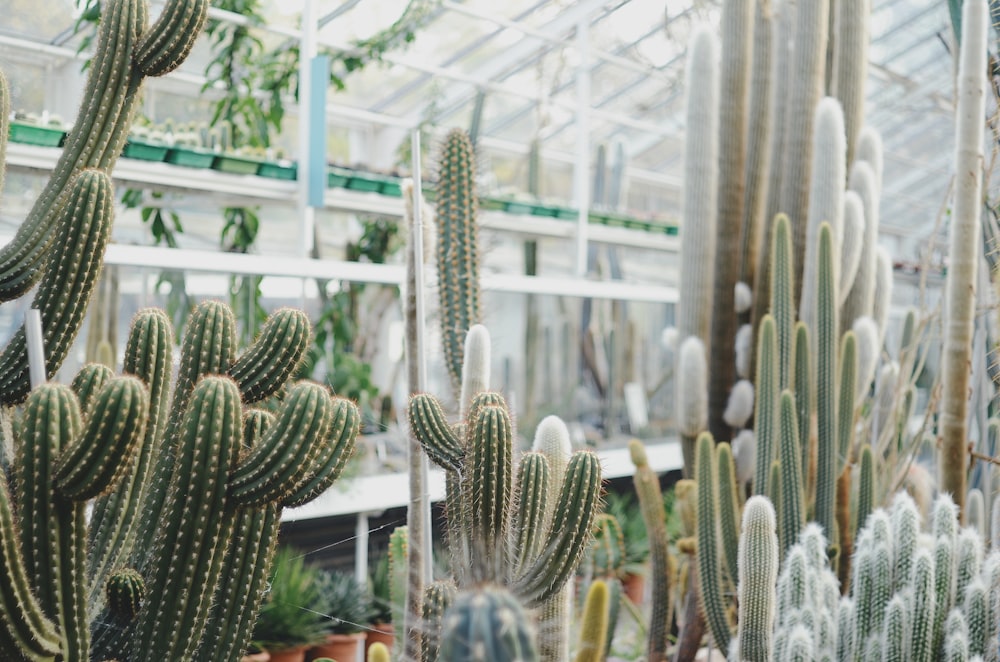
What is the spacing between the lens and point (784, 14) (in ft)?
15.3

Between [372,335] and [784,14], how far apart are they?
13.0ft

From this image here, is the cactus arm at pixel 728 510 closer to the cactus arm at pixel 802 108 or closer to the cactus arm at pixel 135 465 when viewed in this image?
the cactus arm at pixel 802 108

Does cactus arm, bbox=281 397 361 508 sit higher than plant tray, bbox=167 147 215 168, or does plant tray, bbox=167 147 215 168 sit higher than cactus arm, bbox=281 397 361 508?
plant tray, bbox=167 147 215 168

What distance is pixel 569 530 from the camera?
2.14 meters

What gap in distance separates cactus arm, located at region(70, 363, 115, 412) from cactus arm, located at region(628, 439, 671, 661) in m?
2.12

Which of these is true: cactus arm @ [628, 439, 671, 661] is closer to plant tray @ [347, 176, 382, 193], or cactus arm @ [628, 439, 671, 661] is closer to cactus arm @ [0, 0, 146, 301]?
cactus arm @ [0, 0, 146, 301]

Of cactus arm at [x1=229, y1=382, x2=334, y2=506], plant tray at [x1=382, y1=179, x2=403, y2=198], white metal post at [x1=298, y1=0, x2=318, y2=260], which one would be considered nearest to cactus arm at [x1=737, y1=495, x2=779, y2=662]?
cactus arm at [x1=229, y1=382, x2=334, y2=506]

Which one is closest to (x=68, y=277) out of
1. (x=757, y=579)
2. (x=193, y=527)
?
(x=193, y=527)

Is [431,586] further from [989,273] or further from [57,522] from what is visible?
[989,273]

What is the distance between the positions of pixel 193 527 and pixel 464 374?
0.91 m

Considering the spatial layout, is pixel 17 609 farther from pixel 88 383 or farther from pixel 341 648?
pixel 341 648

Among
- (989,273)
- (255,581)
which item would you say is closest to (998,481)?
(989,273)

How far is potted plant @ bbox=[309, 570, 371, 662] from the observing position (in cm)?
439

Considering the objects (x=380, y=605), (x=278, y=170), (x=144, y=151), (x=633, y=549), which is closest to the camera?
(x=380, y=605)
